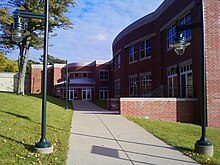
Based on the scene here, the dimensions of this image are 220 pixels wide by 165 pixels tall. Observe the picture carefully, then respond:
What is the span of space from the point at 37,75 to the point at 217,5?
48831mm

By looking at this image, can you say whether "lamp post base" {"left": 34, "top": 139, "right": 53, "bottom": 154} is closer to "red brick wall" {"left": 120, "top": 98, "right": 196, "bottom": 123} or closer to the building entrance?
"red brick wall" {"left": 120, "top": 98, "right": 196, "bottom": 123}

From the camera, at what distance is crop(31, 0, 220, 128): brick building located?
15.6 meters

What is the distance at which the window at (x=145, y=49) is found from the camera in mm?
26941

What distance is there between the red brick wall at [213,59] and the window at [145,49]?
11.3 meters

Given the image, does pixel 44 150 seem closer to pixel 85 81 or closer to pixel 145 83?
pixel 145 83

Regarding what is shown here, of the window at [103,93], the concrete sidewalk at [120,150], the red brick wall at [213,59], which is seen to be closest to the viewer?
the concrete sidewalk at [120,150]

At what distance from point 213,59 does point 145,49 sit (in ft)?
Answer: 40.9

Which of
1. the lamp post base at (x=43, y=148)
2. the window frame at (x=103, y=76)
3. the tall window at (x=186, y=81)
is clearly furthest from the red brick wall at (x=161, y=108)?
the window frame at (x=103, y=76)

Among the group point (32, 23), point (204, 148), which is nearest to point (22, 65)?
point (32, 23)

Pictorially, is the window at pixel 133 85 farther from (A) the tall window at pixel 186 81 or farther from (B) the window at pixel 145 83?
(A) the tall window at pixel 186 81

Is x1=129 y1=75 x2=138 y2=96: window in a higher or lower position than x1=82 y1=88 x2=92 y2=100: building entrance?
higher

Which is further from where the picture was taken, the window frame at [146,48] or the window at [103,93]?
the window at [103,93]

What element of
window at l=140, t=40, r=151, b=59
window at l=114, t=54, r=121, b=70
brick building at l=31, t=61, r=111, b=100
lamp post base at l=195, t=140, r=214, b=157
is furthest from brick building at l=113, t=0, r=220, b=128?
brick building at l=31, t=61, r=111, b=100

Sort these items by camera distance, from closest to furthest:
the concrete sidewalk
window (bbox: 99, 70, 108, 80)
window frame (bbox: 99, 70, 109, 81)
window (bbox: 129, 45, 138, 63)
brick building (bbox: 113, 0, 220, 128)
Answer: the concrete sidewalk
brick building (bbox: 113, 0, 220, 128)
window (bbox: 129, 45, 138, 63)
window frame (bbox: 99, 70, 109, 81)
window (bbox: 99, 70, 108, 80)
